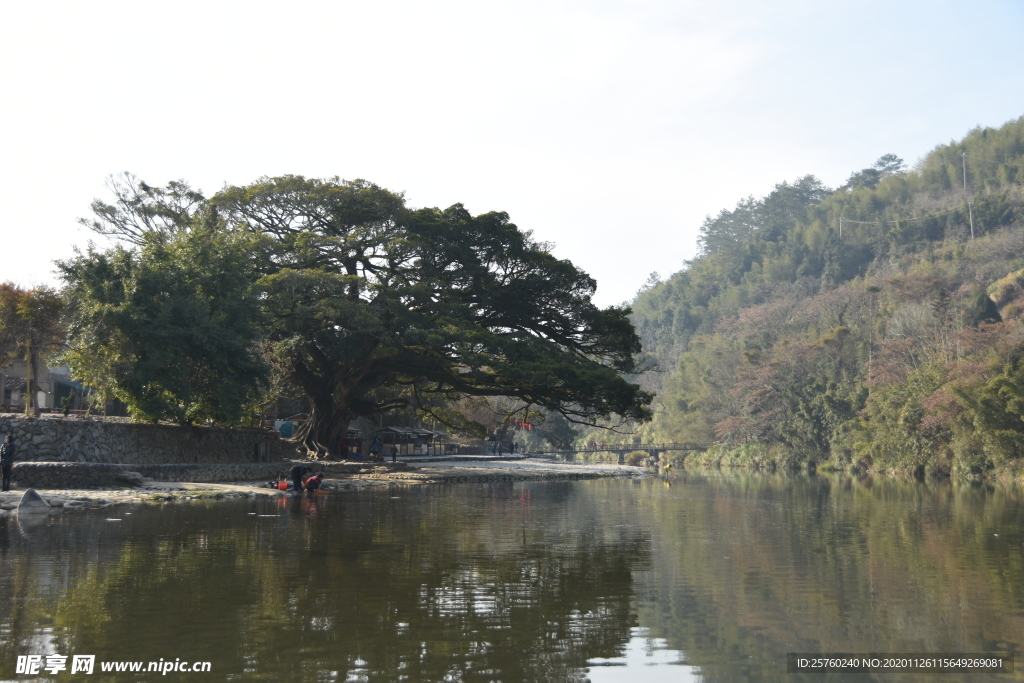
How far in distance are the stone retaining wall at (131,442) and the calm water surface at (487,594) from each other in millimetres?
7003

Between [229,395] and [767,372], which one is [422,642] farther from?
[767,372]

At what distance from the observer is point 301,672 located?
24.3ft

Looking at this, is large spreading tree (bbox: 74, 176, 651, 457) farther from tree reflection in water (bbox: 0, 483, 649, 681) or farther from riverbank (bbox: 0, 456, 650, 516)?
tree reflection in water (bbox: 0, 483, 649, 681)

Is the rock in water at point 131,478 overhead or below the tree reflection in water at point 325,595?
overhead

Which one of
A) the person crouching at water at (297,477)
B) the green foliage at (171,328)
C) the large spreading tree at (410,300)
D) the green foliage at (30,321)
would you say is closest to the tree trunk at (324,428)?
the large spreading tree at (410,300)

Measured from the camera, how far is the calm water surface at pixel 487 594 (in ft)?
26.3

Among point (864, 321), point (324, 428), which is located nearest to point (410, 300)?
point (324, 428)

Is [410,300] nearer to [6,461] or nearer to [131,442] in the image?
[131,442]

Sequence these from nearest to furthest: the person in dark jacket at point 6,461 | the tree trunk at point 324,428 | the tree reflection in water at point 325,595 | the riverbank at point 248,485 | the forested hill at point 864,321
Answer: the tree reflection in water at point 325,595 < the riverbank at point 248,485 < the person in dark jacket at point 6,461 < the tree trunk at point 324,428 < the forested hill at point 864,321

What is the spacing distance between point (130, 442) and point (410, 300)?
1094cm

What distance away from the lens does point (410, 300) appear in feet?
106

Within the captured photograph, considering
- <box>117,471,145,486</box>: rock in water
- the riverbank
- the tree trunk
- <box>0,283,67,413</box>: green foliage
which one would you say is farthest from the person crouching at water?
<box>0,283,67,413</box>: green foliage

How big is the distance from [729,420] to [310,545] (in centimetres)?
6758

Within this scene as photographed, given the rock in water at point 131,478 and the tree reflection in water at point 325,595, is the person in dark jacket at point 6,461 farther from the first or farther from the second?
the tree reflection in water at point 325,595
